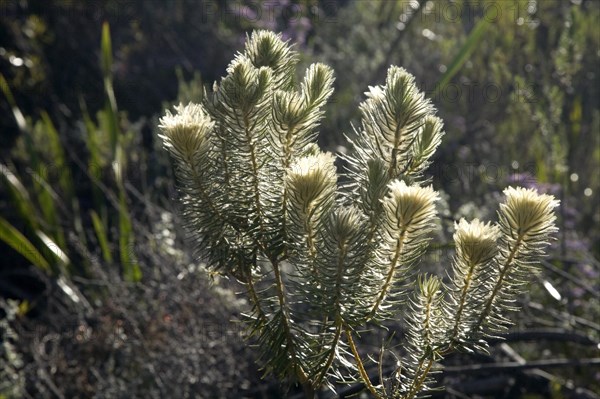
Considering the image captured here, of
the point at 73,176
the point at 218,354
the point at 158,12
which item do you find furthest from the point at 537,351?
the point at 158,12

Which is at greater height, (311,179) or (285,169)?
(285,169)

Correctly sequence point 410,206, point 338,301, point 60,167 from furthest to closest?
point 60,167 < point 338,301 < point 410,206

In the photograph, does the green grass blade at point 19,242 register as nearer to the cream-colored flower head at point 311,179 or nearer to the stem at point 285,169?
the stem at point 285,169

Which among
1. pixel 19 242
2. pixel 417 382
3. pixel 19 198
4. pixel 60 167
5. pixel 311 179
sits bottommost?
pixel 417 382

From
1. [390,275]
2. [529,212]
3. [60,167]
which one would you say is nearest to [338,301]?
[390,275]

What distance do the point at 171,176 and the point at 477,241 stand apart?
2.49 meters

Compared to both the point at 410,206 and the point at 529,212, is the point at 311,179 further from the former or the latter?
the point at 529,212

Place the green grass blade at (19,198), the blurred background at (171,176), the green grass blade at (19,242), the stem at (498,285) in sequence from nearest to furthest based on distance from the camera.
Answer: the stem at (498,285) → the blurred background at (171,176) → the green grass blade at (19,242) → the green grass blade at (19,198)

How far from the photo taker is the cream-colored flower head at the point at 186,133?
1.31m

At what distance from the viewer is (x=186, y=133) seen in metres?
1.31

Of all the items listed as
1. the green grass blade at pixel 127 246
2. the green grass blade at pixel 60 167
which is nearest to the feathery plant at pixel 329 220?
the green grass blade at pixel 127 246

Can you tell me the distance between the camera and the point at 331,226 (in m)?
1.23

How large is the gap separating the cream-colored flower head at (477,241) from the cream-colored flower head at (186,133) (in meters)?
0.47

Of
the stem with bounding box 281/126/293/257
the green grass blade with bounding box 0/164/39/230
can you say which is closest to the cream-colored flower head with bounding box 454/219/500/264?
the stem with bounding box 281/126/293/257
